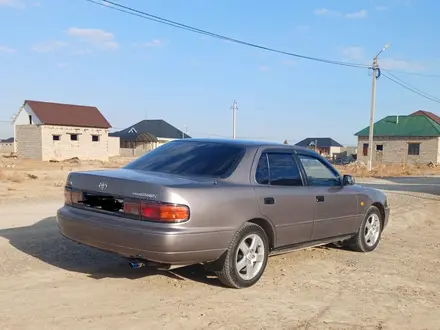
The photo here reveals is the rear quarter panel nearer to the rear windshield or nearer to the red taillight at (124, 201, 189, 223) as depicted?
the red taillight at (124, 201, 189, 223)

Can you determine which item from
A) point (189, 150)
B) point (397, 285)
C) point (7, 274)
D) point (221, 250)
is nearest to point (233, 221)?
point (221, 250)

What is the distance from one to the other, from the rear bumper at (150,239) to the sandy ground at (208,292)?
43cm

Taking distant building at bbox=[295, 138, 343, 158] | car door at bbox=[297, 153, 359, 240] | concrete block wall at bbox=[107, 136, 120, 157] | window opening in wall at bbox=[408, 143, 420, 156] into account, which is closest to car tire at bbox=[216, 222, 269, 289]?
car door at bbox=[297, 153, 359, 240]

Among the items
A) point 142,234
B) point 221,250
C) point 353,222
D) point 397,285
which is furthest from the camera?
point 353,222

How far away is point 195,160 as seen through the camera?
5.31 meters

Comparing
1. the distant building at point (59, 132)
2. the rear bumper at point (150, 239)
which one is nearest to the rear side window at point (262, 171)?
the rear bumper at point (150, 239)

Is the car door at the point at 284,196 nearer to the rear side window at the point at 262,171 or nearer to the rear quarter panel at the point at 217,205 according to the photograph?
the rear side window at the point at 262,171

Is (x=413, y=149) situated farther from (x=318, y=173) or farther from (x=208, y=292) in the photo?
(x=208, y=292)

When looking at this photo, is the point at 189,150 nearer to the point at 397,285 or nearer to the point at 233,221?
the point at 233,221

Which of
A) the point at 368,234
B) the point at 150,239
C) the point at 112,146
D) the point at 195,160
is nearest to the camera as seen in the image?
the point at 150,239

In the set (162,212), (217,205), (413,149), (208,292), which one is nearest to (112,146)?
(413,149)

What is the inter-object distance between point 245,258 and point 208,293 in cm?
55

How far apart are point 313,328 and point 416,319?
42.7 inches

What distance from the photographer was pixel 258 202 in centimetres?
502
